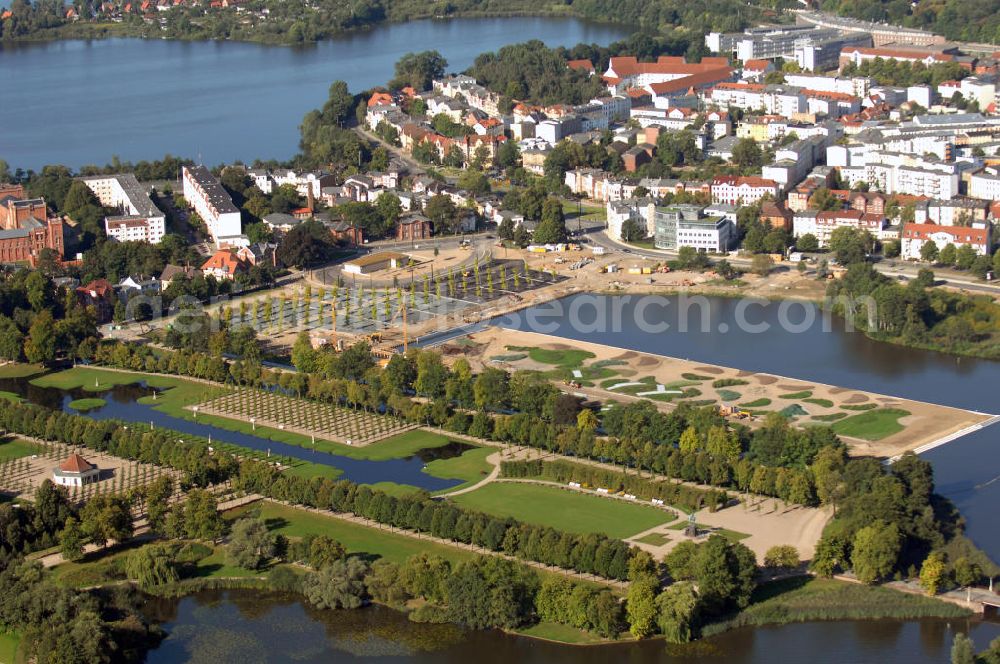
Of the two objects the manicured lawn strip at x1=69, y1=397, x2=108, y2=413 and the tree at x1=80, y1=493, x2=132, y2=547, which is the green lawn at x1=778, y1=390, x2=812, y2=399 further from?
the manicured lawn strip at x1=69, y1=397, x2=108, y2=413

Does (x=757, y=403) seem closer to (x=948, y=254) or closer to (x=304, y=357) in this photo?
(x=304, y=357)

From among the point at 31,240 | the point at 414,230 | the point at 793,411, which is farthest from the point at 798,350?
the point at 31,240

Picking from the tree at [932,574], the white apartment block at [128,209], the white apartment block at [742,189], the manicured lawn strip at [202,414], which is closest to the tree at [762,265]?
the white apartment block at [742,189]

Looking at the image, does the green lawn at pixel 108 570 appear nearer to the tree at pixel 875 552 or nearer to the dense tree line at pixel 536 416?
the dense tree line at pixel 536 416

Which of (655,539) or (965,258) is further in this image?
(965,258)

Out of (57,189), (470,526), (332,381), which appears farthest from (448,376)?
(57,189)

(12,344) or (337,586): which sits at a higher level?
(12,344)

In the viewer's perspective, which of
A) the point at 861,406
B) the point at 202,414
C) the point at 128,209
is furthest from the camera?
the point at 128,209
